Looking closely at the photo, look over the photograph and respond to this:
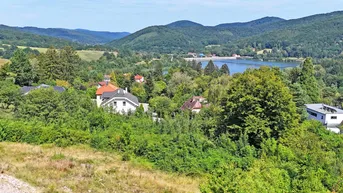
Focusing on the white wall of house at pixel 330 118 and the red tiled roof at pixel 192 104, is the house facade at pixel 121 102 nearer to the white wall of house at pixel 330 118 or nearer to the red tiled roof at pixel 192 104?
the red tiled roof at pixel 192 104

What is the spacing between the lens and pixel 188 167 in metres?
15.2

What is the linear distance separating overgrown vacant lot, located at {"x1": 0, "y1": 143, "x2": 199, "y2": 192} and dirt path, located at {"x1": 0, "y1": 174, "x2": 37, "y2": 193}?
0.33 m

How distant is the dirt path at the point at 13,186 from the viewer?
10.1m

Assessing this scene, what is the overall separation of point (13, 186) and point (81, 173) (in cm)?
279

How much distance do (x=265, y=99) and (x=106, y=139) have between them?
9.49 meters

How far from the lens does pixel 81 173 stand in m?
12.9

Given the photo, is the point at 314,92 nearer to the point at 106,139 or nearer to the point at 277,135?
the point at 277,135

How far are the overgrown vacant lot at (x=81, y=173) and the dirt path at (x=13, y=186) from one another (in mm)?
334

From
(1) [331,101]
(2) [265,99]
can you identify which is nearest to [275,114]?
(2) [265,99]

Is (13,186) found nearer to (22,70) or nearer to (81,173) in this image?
(81,173)

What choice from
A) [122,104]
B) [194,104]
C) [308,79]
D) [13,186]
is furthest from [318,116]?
[13,186]

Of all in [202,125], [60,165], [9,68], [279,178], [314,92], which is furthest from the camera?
[9,68]

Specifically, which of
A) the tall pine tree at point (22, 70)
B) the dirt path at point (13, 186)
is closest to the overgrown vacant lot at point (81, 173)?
the dirt path at point (13, 186)

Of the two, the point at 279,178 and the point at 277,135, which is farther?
the point at 277,135
